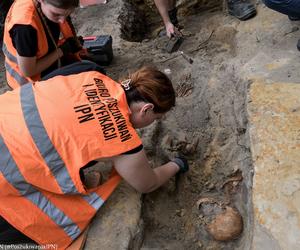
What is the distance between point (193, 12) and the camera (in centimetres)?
435

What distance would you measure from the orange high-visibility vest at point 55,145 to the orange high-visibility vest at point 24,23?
0.68m

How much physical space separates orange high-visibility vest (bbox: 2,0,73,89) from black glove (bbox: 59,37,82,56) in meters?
0.05

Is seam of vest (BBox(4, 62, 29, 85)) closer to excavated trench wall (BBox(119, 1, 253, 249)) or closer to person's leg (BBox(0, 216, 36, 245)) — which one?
excavated trench wall (BBox(119, 1, 253, 249))

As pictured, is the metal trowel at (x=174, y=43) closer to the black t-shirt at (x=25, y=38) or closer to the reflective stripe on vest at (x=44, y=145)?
the black t-shirt at (x=25, y=38)

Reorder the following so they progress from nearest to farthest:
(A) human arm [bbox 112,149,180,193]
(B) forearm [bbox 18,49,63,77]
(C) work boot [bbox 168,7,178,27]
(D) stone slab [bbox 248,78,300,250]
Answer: (D) stone slab [bbox 248,78,300,250], (A) human arm [bbox 112,149,180,193], (B) forearm [bbox 18,49,63,77], (C) work boot [bbox 168,7,178,27]

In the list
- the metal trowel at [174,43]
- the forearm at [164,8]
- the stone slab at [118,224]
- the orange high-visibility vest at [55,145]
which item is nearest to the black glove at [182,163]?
the stone slab at [118,224]

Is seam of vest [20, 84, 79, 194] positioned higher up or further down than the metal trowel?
higher up

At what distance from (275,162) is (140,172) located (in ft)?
2.31

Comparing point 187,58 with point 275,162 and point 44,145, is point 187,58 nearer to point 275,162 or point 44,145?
point 275,162

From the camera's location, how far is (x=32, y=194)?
1998 millimetres

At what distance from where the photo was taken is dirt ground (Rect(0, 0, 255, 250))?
7.57ft

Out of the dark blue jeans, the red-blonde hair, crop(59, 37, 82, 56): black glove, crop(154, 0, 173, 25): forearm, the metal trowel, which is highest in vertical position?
the red-blonde hair

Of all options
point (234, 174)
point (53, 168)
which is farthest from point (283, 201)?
point (53, 168)

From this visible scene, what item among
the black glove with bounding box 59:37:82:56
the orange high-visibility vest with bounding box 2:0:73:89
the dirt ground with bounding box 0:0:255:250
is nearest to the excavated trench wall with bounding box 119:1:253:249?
the dirt ground with bounding box 0:0:255:250
